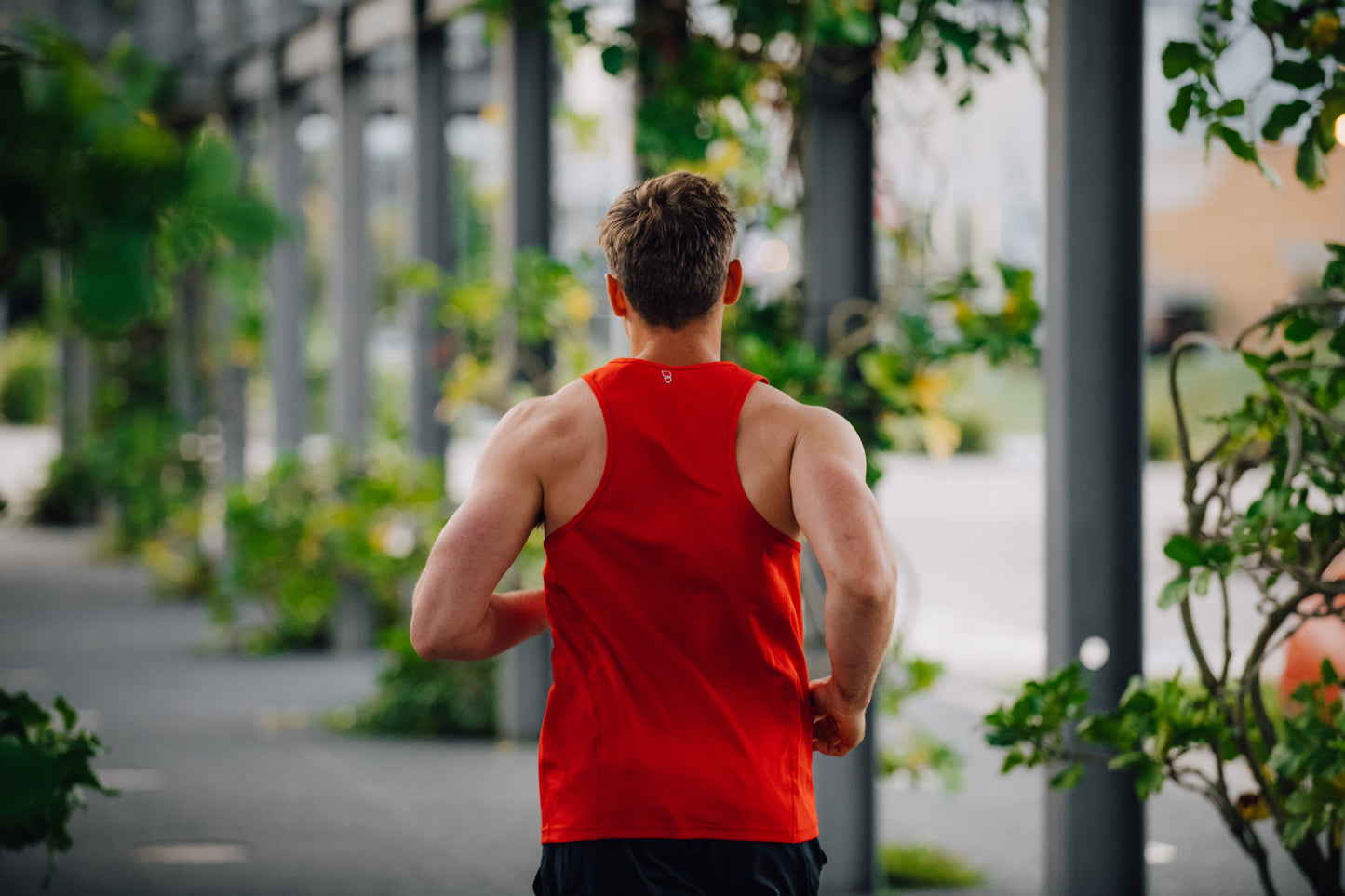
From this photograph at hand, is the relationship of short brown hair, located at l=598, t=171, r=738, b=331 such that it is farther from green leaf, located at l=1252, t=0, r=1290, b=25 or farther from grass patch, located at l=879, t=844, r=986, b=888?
grass patch, located at l=879, t=844, r=986, b=888

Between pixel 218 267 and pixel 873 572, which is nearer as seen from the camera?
pixel 218 267

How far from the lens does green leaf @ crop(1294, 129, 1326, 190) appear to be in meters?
2.41

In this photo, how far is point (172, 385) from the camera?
453 inches

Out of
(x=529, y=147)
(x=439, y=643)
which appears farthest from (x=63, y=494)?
(x=439, y=643)

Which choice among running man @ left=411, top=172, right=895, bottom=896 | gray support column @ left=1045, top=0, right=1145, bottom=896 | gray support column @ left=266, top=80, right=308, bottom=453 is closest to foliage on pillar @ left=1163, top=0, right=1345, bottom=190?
gray support column @ left=1045, top=0, right=1145, bottom=896

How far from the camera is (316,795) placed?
4852 millimetres

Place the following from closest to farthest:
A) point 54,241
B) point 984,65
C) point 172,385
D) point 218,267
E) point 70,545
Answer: point 54,241 < point 218,267 < point 984,65 < point 172,385 < point 70,545

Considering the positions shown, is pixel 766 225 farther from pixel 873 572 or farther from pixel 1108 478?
pixel 873 572

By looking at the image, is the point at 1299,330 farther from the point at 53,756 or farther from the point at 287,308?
the point at 287,308

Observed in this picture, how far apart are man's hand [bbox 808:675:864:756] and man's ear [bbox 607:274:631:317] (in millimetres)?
549

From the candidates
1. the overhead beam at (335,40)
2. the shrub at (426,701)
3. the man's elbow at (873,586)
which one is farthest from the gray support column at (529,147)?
the man's elbow at (873,586)

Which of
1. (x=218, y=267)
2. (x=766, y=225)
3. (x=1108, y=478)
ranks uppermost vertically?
(x=766, y=225)

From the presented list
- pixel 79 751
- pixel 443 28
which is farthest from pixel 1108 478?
pixel 443 28

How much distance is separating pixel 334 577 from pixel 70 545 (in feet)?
22.6
